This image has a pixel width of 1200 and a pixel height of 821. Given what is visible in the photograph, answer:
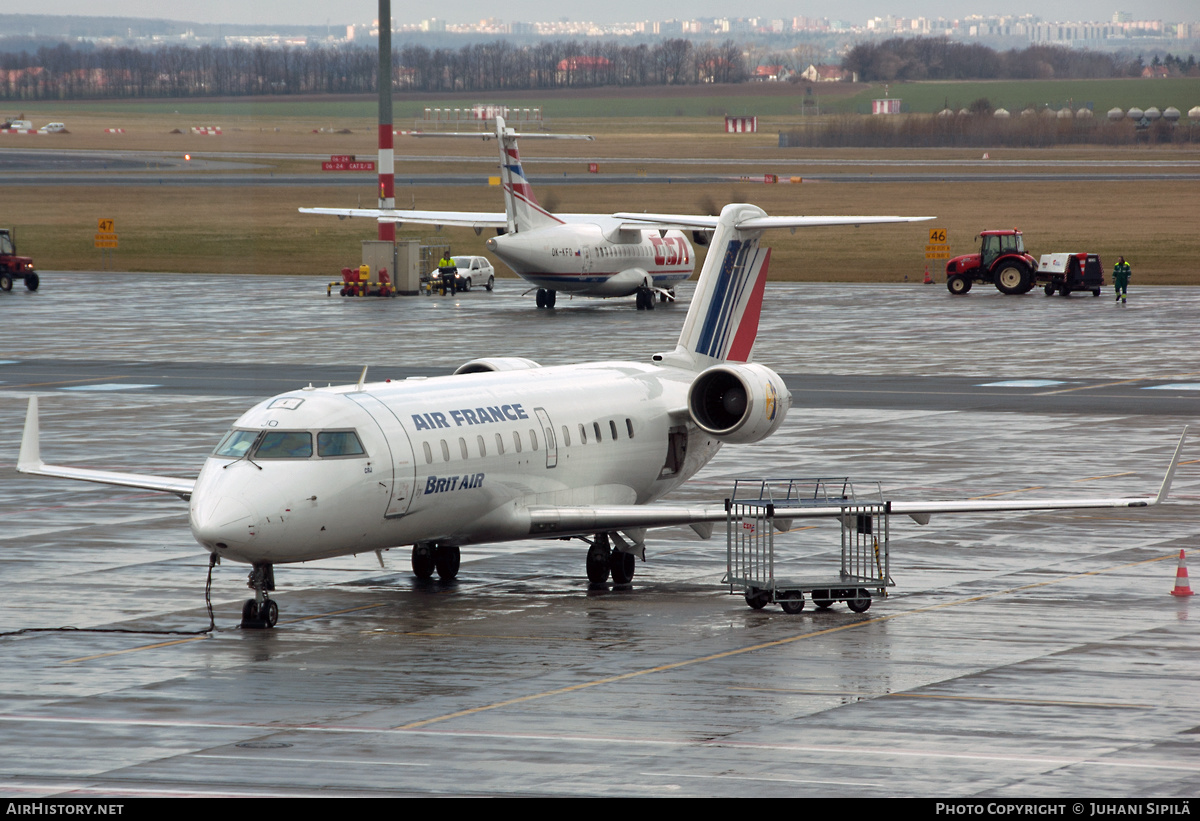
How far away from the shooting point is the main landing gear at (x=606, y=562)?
2661cm

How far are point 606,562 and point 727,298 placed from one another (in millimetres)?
7331

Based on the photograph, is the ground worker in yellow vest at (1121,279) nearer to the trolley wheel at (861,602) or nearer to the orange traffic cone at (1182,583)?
the orange traffic cone at (1182,583)

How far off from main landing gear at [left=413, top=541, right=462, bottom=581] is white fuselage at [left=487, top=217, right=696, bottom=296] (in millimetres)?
49527

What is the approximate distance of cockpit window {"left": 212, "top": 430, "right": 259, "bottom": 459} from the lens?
75.2ft

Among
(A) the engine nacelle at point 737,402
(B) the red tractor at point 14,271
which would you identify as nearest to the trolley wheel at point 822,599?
(A) the engine nacelle at point 737,402

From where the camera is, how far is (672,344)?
63.4 m

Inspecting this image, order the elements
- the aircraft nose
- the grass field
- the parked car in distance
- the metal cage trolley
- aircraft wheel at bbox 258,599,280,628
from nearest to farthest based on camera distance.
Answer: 1. the aircraft nose
2. aircraft wheel at bbox 258,599,280,628
3. the metal cage trolley
4. the parked car in distance
5. the grass field

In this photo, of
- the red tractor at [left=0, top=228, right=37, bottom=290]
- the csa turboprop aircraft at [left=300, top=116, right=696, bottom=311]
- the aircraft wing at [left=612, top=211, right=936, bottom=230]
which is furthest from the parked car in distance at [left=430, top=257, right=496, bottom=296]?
the aircraft wing at [left=612, top=211, right=936, bottom=230]

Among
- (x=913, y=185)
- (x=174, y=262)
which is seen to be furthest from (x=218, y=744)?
(x=913, y=185)

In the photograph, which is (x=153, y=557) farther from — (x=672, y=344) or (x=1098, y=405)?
(x=672, y=344)

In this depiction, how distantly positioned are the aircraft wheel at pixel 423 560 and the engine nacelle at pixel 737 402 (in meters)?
4.98

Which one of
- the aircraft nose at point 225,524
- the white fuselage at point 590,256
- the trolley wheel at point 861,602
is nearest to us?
the aircraft nose at point 225,524

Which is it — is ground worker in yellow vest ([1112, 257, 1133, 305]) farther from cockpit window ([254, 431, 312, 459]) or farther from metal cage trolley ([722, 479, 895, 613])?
cockpit window ([254, 431, 312, 459])

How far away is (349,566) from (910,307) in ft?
180
